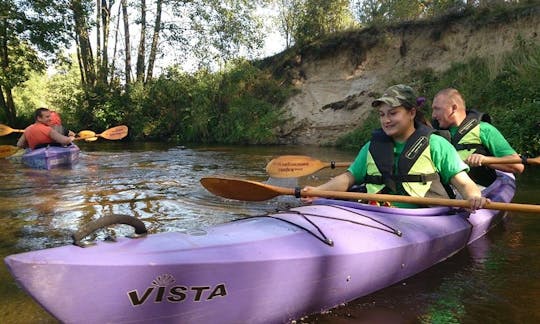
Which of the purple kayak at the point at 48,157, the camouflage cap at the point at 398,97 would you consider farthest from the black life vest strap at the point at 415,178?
the purple kayak at the point at 48,157

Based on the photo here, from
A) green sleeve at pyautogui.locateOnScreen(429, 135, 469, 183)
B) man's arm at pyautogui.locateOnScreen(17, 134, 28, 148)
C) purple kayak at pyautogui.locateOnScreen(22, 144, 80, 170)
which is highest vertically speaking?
green sleeve at pyautogui.locateOnScreen(429, 135, 469, 183)

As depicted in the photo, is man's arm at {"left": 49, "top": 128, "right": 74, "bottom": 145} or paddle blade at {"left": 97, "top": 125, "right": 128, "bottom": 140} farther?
paddle blade at {"left": 97, "top": 125, "right": 128, "bottom": 140}

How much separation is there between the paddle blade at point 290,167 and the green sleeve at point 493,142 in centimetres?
162

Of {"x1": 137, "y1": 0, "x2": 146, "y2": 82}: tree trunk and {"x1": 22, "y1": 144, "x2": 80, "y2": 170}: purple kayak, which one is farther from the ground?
{"x1": 137, "y1": 0, "x2": 146, "y2": 82}: tree trunk

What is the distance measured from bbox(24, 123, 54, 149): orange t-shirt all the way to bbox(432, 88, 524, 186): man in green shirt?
6.11 metres

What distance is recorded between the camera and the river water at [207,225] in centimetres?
236

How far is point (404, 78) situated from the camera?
42.1 feet

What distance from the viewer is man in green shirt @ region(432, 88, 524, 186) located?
13.6 ft

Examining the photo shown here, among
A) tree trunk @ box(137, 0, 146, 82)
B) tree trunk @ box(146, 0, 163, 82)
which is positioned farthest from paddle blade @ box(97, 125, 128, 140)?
tree trunk @ box(146, 0, 163, 82)

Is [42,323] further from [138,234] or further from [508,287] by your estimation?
[508,287]

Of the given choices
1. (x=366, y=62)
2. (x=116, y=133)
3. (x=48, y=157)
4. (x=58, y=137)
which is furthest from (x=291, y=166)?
(x=366, y=62)

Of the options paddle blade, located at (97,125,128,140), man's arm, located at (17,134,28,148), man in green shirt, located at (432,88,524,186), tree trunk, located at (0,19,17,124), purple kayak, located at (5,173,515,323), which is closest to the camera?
purple kayak, located at (5,173,515,323)

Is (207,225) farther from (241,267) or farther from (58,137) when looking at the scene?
(58,137)

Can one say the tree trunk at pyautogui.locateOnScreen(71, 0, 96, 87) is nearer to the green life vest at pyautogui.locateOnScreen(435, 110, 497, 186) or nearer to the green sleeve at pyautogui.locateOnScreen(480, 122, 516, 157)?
the green life vest at pyautogui.locateOnScreen(435, 110, 497, 186)
